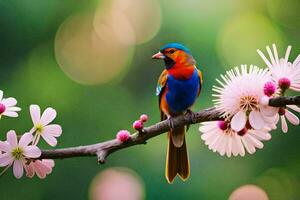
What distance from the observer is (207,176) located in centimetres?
240

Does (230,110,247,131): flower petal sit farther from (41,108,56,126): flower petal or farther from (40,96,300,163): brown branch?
(41,108,56,126): flower petal

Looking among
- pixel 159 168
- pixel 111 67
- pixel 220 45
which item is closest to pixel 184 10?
pixel 220 45

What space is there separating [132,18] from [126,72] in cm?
43

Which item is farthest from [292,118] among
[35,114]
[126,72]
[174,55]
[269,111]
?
[126,72]

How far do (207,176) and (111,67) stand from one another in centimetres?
91

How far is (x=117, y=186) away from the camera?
2.43 metres

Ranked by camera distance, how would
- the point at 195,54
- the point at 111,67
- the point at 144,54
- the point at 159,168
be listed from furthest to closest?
the point at 111,67
the point at 144,54
the point at 195,54
the point at 159,168

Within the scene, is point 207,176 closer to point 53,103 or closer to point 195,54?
point 195,54

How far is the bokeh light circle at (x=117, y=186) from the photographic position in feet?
7.66

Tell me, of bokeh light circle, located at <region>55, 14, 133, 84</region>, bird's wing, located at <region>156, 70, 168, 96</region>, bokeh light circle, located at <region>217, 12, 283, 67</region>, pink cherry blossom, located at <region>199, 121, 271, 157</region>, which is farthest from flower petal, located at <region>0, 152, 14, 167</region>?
bokeh light circle, located at <region>55, 14, 133, 84</region>

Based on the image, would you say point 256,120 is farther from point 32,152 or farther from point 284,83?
point 32,152

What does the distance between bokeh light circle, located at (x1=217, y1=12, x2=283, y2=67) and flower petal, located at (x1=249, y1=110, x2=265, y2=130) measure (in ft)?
6.27

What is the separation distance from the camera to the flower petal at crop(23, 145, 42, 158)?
2.15ft

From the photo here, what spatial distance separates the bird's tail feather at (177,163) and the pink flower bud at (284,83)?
0.27 metres
